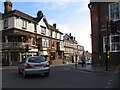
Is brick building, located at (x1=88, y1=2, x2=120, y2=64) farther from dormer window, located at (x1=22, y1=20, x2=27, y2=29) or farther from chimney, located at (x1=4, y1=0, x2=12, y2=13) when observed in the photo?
chimney, located at (x1=4, y1=0, x2=12, y2=13)

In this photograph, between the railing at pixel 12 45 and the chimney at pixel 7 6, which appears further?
the chimney at pixel 7 6

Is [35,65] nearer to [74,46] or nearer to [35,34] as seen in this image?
[35,34]

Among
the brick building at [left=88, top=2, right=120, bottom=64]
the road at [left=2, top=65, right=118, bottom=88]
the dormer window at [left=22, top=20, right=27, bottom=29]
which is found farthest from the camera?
the dormer window at [left=22, top=20, right=27, bottom=29]

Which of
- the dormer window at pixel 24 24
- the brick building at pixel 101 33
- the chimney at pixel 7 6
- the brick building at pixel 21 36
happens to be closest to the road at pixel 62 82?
the brick building at pixel 101 33

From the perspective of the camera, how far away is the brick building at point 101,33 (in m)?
27.2

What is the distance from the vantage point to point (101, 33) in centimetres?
2825

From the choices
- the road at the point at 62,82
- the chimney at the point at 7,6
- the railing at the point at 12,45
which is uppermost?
the chimney at the point at 7,6

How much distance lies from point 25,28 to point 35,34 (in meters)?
4.82

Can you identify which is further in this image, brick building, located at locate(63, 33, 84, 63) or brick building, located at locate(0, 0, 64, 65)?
brick building, located at locate(63, 33, 84, 63)

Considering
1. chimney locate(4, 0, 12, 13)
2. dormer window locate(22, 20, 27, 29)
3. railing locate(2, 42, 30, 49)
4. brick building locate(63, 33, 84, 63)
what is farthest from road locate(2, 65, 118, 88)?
brick building locate(63, 33, 84, 63)

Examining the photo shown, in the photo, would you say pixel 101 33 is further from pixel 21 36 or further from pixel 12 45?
pixel 21 36

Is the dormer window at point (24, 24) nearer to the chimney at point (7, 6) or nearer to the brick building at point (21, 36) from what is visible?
the brick building at point (21, 36)

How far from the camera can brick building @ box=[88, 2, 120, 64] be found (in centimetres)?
2717

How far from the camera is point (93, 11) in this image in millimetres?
29156
